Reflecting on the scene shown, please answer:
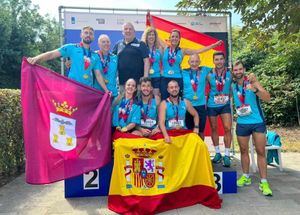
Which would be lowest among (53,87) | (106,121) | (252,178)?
(252,178)

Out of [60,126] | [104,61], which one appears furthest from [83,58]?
[60,126]

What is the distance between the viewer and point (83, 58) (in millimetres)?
5492

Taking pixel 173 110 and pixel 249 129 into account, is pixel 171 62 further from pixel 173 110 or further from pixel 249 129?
pixel 249 129

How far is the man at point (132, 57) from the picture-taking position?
5.70 metres

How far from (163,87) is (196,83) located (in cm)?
51

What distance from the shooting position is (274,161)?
26.1 feet

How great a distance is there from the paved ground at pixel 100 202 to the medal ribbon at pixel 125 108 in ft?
3.87

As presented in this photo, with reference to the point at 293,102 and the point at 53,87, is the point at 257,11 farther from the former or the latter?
the point at 293,102

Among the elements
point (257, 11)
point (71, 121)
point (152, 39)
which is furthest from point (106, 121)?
point (257, 11)

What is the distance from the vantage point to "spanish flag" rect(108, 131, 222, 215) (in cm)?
493

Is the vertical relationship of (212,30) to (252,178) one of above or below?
above

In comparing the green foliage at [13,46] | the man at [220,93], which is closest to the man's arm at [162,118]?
the man at [220,93]

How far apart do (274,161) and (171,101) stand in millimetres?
3527

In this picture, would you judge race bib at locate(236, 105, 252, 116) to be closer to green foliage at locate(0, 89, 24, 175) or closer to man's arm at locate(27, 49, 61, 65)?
man's arm at locate(27, 49, 61, 65)
